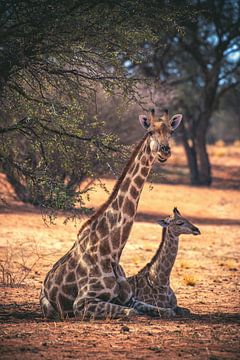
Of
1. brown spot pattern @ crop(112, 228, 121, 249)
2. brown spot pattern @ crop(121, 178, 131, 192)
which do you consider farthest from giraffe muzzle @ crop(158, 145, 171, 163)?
brown spot pattern @ crop(112, 228, 121, 249)

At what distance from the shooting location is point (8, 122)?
13.2 m

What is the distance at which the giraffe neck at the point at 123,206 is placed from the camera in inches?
360

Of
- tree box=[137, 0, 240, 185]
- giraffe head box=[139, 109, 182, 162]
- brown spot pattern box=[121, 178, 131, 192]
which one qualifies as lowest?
brown spot pattern box=[121, 178, 131, 192]

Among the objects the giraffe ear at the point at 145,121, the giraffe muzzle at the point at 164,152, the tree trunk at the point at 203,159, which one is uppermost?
the tree trunk at the point at 203,159

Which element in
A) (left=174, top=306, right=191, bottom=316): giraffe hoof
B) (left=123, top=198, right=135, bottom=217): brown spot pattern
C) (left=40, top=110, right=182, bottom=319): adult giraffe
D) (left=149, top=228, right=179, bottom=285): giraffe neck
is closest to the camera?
(left=40, top=110, right=182, bottom=319): adult giraffe

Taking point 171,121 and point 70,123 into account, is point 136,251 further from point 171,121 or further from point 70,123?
point 171,121

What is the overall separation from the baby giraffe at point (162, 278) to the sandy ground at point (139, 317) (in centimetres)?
45

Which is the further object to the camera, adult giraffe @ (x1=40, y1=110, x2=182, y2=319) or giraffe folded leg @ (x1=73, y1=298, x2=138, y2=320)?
adult giraffe @ (x1=40, y1=110, x2=182, y2=319)

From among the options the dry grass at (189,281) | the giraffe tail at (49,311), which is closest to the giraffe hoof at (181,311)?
the giraffe tail at (49,311)

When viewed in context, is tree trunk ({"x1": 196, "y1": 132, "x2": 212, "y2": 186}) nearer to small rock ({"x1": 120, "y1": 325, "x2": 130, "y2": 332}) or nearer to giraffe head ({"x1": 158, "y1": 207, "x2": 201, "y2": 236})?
giraffe head ({"x1": 158, "y1": 207, "x2": 201, "y2": 236})

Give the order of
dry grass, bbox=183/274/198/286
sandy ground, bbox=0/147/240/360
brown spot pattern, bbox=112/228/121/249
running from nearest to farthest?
sandy ground, bbox=0/147/240/360 < brown spot pattern, bbox=112/228/121/249 < dry grass, bbox=183/274/198/286

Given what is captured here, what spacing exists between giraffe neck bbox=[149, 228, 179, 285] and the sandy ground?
63 centimetres

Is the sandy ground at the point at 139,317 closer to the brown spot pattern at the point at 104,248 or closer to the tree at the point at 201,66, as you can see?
the brown spot pattern at the point at 104,248

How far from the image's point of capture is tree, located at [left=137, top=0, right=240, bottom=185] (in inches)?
1276
